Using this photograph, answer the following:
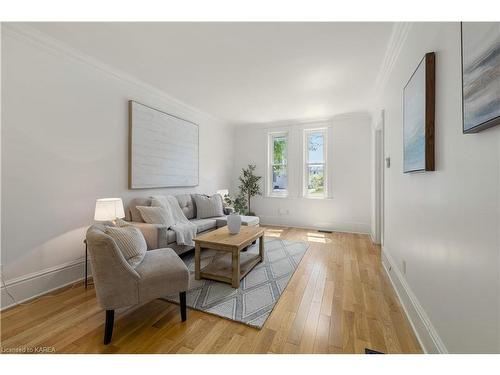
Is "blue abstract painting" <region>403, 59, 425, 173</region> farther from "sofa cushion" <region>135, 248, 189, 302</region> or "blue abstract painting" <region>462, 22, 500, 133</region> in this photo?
"sofa cushion" <region>135, 248, 189, 302</region>

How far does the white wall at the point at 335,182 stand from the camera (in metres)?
4.75

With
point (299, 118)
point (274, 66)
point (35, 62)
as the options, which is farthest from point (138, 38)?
point (299, 118)

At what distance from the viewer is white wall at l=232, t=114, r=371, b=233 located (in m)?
4.75

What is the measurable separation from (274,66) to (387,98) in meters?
1.52

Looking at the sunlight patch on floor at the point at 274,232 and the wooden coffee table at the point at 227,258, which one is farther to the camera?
the sunlight patch on floor at the point at 274,232

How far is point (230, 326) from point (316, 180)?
13.8 feet

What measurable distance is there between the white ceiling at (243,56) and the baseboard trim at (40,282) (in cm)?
242

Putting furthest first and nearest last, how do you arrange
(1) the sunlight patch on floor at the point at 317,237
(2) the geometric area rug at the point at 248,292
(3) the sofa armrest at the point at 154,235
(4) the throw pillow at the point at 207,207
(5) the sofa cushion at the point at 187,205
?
(1) the sunlight patch on floor at the point at 317,237, (4) the throw pillow at the point at 207,207, (5) the sofa cushion at the point at 187,205, (3) the sofa armrest at the point at 154,235, (2) the geometric area rug at the point at 248,292

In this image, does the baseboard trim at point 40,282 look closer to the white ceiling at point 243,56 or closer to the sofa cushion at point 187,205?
the sofa cushion at point 187,205

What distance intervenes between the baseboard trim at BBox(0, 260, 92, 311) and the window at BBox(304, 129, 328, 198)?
14.8 ft

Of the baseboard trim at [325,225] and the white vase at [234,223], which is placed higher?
the white vase at [234,223]

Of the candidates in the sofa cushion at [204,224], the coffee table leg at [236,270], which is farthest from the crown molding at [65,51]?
the coffee table leg at [236,270]

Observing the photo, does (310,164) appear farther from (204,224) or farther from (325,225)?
(204,224)
